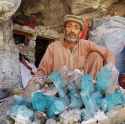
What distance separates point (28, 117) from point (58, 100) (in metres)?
0.31

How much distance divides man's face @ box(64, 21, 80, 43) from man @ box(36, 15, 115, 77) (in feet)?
0.06

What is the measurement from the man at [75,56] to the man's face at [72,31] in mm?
18

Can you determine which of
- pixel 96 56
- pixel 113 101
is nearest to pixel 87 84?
pixel 113 101

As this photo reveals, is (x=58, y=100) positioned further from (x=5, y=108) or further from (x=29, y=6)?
(x=29, y=6)

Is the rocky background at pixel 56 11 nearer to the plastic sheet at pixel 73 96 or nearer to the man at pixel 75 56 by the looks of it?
the man at pixel 75 56

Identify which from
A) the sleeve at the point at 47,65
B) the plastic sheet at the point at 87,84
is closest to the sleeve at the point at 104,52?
the sleeve at the point at 47,65

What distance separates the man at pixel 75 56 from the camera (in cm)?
671

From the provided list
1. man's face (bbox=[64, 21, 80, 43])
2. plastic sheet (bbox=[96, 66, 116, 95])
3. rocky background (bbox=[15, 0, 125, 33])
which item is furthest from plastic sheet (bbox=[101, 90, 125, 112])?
rocky background (bbox=[15, 0, 125, 33])

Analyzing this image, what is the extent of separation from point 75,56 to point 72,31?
0.93ft

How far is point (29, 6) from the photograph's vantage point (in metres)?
8.59

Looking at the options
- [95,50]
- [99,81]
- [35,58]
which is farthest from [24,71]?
[99,81]

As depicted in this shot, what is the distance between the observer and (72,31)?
6652 millimetres

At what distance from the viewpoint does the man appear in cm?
671

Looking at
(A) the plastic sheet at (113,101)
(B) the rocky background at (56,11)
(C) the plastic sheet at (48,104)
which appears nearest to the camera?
(C) the plastic sheet at (48,104)
